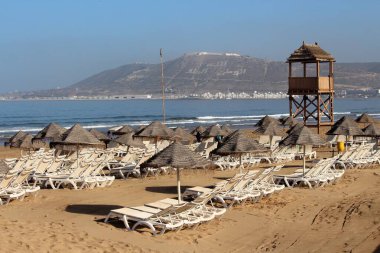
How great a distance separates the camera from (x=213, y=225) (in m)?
10.5

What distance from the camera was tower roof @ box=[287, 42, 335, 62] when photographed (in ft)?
93.1

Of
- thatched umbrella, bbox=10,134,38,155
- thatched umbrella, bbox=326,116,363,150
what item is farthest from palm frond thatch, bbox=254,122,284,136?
thatched umbrella, bbox=10,134,38,155

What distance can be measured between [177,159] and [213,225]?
1.24 meters

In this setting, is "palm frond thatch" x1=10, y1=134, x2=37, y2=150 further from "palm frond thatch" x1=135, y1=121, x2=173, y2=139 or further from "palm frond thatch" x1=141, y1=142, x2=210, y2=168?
"palm frond thatch" x1=141, y1=142, x2=210, y2=168

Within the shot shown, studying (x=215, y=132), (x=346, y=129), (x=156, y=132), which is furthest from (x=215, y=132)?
(x=346, y=129)

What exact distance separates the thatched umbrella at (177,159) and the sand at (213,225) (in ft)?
0.77

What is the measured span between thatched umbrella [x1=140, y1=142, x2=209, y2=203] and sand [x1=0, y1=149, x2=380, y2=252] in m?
0.23

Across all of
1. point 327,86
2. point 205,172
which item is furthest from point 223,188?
point 327,86

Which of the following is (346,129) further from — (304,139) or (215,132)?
(215,132)

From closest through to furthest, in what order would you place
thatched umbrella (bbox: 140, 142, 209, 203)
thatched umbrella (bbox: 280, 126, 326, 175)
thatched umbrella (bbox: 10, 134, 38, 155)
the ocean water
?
1. thatched umbrella (bbox: 140, 142, 209, 203)
2. thatched umbrella (bbox: 280, 126, 326, 175)
3. thatched umbrella (bbox: 10, 134, 38, 155)
4. the ocean water

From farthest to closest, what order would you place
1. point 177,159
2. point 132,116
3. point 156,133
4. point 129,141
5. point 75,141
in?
point 132,116, point 129,141, point 156,133, point 75,141, point 177,159

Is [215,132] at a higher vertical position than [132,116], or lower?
higher

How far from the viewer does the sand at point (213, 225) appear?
8.91 m

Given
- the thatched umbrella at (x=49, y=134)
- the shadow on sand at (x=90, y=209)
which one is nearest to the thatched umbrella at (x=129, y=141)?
the thatched umbrella at (x=49, y=134)
